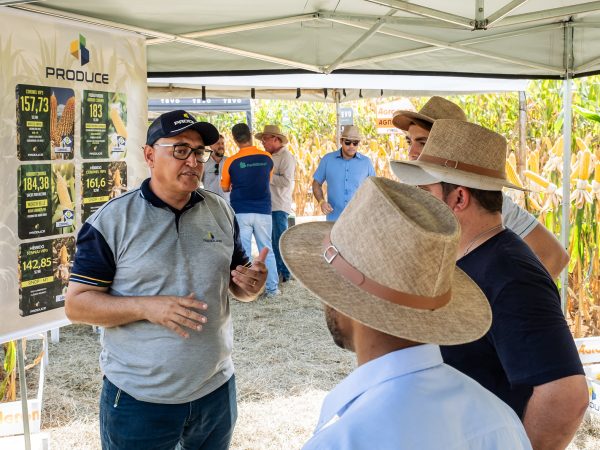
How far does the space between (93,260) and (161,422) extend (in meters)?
0.54

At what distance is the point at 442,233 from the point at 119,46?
2393mm

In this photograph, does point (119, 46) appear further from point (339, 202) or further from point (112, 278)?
point (339, 202)

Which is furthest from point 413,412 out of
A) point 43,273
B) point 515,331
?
point 43,273

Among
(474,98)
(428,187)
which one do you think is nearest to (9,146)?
(428,187)

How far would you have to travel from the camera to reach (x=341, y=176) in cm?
729

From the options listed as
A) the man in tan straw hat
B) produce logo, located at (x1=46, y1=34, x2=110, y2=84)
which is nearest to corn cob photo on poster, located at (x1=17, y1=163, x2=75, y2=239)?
produce logo, located at (x1=46, y1=34, x2=110, y2=84)

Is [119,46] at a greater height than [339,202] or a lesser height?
greater

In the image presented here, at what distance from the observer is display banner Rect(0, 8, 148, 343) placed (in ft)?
8.27

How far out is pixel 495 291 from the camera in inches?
63.7

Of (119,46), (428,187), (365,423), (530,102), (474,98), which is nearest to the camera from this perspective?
(365,423)

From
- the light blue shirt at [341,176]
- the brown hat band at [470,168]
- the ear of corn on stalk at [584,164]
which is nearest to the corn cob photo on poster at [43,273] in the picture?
the brown hat band at [470,168]

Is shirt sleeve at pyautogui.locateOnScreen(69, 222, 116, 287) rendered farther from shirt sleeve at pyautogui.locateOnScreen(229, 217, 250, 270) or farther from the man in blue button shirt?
the man in blue button shirt

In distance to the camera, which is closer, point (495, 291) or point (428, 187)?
point (495, 291)

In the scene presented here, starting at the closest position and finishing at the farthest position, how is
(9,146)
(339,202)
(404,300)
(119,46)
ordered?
(404,300) → (9,146) → (119,46) → (339,202)
